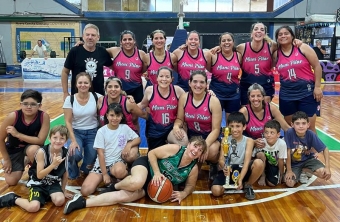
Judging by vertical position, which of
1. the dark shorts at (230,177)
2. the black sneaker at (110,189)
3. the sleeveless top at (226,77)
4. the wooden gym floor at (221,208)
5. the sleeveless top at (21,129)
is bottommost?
the wooden gym floor at (221,208)

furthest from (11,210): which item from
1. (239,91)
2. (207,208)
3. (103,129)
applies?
(239,91)

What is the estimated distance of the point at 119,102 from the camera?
3.71m

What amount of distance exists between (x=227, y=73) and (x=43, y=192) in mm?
2483

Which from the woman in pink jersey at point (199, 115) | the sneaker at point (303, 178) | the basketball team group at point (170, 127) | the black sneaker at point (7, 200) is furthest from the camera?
the sneaker at point (303, 178)

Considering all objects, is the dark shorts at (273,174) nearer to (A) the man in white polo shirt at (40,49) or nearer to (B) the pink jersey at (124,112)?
(B) the pink jersey at (124,112)

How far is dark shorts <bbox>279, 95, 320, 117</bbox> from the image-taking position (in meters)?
3.96

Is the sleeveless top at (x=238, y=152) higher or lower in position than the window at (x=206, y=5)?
lower

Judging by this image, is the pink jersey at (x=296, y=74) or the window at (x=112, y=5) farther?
the window at (x=112, y=5)

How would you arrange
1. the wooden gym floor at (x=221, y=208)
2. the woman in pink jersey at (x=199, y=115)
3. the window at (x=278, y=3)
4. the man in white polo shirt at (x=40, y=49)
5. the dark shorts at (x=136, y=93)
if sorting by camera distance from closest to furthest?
1. the wooden gym floor at (x=221, y=208)
2. the woman in pink jersey at (x=199, y=115)
3. the dark shorts at (x=136, y=93)
4. the man in white polo shirt at (x=40, y=49)
5. the window at (x=278, y=3)

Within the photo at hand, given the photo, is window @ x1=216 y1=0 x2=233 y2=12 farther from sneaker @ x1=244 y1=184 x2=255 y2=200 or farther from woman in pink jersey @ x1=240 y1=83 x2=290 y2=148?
sneaker @ x1=244 y1=184 x2=255 y2=200

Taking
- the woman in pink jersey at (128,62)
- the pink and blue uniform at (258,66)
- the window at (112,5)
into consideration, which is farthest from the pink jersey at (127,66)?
the window at (112,5)

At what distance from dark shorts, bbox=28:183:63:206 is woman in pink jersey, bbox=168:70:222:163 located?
1.26m

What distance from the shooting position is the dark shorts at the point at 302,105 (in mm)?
3959

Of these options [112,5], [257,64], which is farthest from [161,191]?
[112,5]
